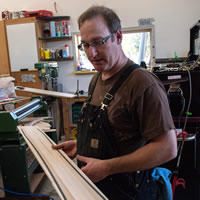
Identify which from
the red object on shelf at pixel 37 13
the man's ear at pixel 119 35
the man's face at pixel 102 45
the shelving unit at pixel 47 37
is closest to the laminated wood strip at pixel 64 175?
the man's face at pixel 102 45

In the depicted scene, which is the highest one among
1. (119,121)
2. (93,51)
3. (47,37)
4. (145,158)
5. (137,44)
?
(47,37)

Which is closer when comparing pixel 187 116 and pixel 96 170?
pixel 96 170

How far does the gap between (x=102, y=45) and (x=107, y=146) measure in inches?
18.4

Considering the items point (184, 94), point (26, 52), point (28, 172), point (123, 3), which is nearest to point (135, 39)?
point (123, 3)

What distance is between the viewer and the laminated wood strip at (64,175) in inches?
33.2

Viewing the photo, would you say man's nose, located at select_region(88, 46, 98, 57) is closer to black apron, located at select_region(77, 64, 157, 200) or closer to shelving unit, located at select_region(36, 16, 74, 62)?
black apron, located at select_region(77, 64, 157, 200)

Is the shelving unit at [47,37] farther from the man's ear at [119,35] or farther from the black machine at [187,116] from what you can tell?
the man's ear at [119,35]

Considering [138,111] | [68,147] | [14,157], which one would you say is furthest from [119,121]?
[14,157]

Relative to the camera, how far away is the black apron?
983 mm

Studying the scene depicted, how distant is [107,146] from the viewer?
3.24 ft

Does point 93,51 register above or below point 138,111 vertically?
above

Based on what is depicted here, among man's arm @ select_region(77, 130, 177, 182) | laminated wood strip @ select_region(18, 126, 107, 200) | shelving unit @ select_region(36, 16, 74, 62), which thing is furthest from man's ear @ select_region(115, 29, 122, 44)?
shelving unit @ select_region(36, 16, 74, 62)

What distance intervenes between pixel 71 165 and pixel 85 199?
0.99 ft

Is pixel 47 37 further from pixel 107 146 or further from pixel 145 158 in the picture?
pixel 145 158
